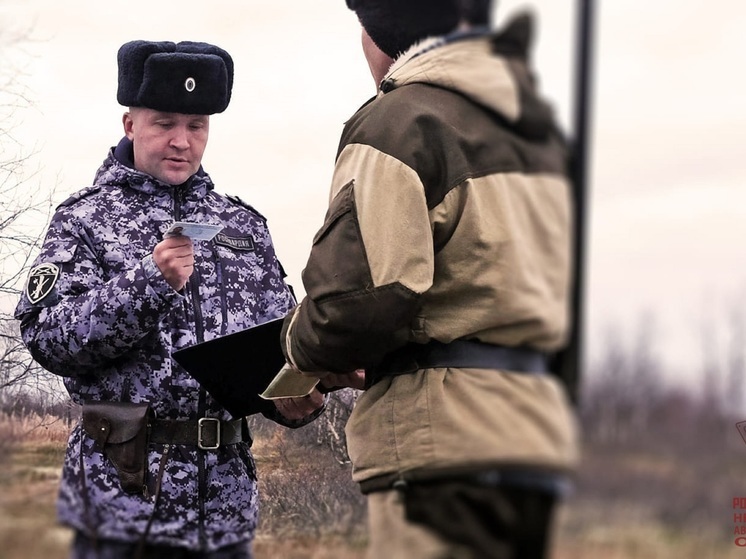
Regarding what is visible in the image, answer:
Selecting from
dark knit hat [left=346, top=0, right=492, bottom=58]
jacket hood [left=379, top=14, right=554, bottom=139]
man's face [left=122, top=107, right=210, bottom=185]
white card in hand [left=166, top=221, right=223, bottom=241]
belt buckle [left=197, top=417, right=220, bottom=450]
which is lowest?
belt buckle [left=197, top=417, right=220, bottom=450]

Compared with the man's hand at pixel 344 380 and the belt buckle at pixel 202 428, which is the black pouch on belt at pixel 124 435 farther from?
the man's hand at pixel 344 380

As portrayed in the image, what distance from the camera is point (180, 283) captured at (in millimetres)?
2885

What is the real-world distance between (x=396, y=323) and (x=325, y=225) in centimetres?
25

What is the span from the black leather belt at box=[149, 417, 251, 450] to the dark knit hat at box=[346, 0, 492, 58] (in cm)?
117

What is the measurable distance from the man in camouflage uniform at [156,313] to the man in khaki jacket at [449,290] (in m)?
0.72

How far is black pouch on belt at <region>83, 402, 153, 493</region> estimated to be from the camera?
287 centimetres

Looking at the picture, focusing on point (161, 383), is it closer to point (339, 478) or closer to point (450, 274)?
point (450, 274)

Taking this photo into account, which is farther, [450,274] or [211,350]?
[211,350]

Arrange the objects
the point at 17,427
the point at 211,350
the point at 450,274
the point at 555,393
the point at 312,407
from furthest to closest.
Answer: the point at 17,427, the point at 312,407, the point at 211,350, the point at 450,274, the point at 555,393

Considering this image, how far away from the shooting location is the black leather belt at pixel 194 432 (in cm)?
295

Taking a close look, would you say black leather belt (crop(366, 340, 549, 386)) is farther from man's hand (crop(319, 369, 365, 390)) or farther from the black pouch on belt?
the black pouch on belt

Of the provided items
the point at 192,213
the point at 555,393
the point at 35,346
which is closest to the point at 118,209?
the point at 192,213

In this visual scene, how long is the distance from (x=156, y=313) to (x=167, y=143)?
2.02ft

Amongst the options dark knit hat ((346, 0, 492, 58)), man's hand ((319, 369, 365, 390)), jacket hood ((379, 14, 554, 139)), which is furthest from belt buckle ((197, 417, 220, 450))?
jacket hood ((379, 14, 554, 139))
